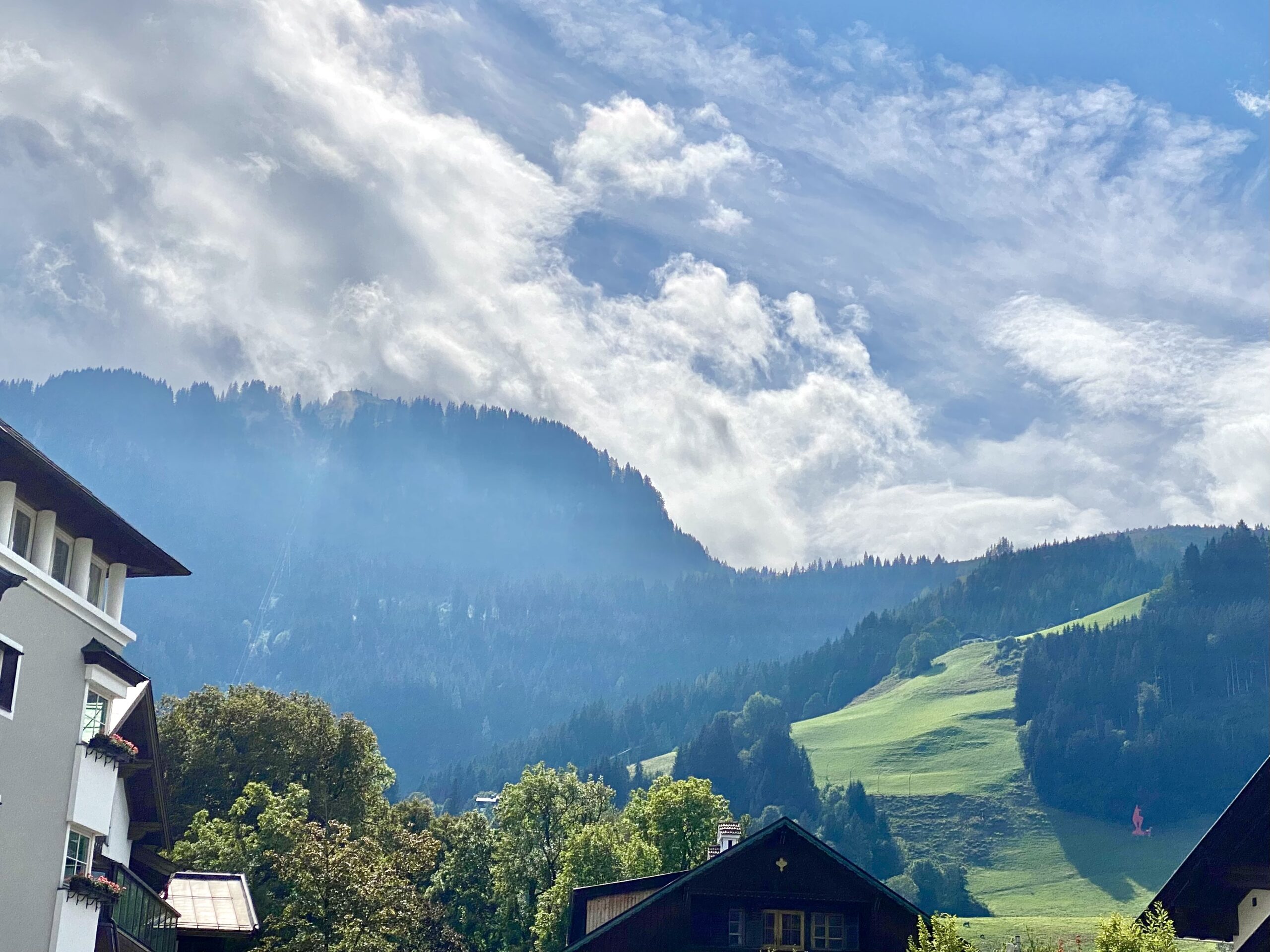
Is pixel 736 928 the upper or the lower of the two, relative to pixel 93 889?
upper

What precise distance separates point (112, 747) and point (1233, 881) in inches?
994

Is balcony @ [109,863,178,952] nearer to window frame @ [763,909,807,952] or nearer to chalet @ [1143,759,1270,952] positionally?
window frame @ [763,909,807,952]

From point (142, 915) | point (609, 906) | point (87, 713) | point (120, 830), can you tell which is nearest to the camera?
point (87, 713)

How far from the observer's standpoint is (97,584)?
35.4m

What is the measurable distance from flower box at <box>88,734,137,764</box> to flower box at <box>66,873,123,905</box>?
280cm

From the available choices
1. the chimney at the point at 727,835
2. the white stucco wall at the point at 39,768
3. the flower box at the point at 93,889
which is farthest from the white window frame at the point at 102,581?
the chimney at the point at 727,835

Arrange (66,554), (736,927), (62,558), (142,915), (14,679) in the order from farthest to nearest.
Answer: (736,927) < (142,915) < (66,554) < (62,558) < (14,679)

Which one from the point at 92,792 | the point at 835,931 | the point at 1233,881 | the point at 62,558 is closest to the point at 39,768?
the point at 92,792

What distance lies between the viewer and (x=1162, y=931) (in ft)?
73.0

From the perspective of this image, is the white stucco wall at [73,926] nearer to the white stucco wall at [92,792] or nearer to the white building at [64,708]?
the white building at [64,708]

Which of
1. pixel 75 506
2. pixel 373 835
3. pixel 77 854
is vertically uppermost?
pixel 75 506

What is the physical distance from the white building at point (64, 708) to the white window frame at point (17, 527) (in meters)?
0.03

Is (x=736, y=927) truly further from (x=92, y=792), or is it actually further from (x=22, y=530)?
(x=22, y=530)

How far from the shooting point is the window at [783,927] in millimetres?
50250
